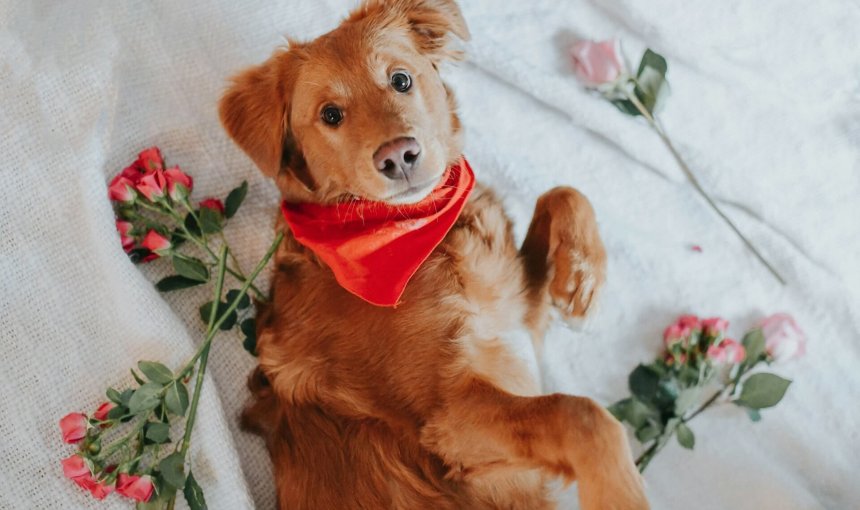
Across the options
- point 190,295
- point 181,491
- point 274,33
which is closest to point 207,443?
point 181,491

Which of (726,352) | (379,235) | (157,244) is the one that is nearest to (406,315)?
(379,235)

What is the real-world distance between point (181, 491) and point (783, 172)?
2.85 metres

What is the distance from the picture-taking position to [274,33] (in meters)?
3.18

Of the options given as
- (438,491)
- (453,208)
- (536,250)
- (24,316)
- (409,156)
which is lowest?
(438,491)

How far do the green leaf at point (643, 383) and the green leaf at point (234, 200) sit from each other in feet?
5.77

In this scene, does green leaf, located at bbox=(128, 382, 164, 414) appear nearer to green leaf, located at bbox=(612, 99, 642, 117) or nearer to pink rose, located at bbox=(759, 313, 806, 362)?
green leaf, located at bbox=(612, 99, 642, 117)

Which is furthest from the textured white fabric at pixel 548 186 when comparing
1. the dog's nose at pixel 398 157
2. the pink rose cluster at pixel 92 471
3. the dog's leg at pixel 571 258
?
the dog's nose at pixel 398 157

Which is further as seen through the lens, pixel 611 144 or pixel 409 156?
pixel 611 144

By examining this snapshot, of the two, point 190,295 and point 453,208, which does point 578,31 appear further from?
point 190,295

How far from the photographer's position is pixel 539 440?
2328mm

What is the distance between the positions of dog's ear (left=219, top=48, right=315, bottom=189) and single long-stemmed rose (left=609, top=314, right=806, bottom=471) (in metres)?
1.60

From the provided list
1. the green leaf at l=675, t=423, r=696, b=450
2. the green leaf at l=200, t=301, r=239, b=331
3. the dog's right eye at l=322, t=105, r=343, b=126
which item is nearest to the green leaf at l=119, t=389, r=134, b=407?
the green leaf at l=200, t=301, r=239, b=331

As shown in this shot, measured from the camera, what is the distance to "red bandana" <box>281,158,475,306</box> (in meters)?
2.45

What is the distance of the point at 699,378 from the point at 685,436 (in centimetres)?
24
